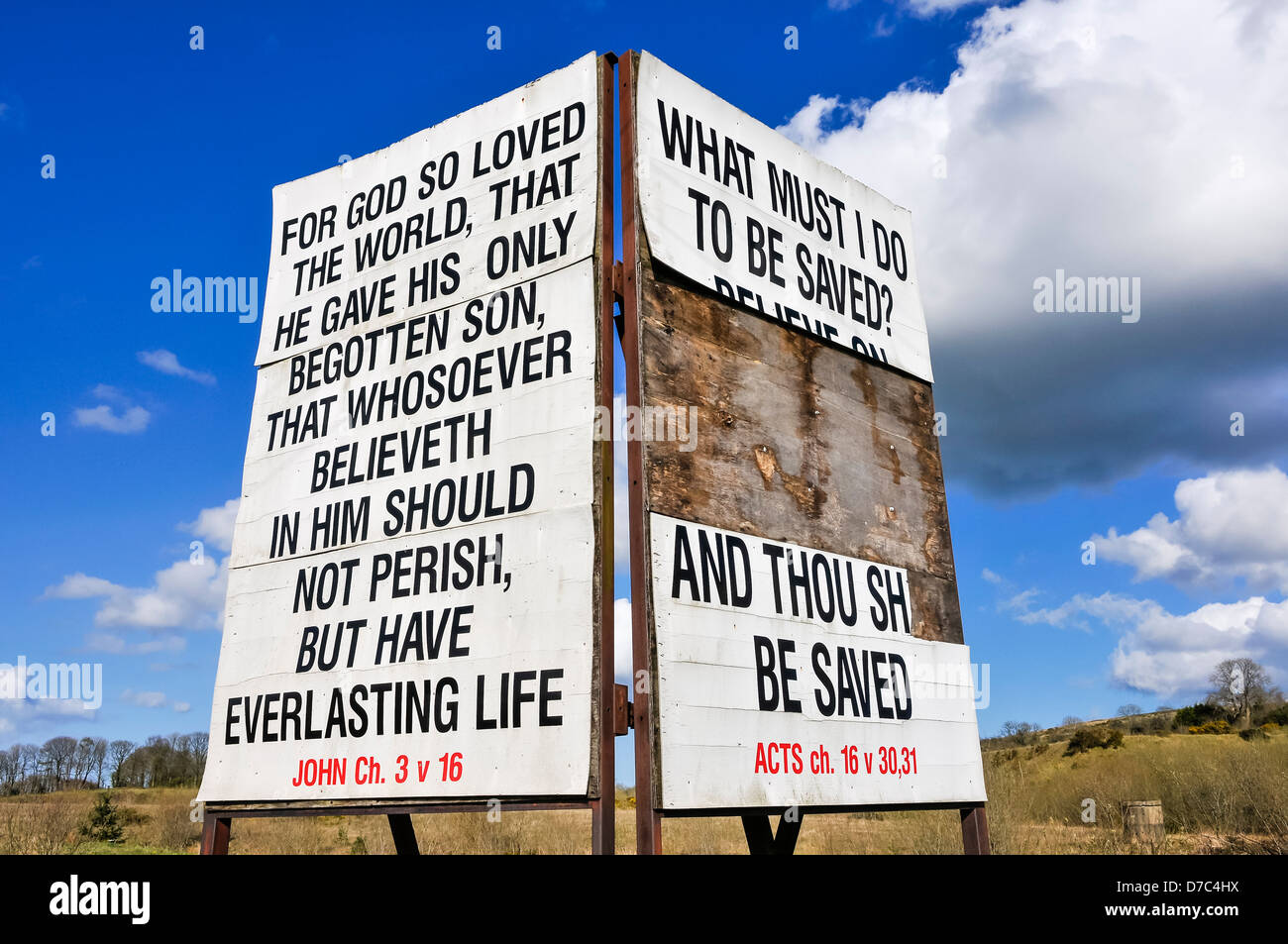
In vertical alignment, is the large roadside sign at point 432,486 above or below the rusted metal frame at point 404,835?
above

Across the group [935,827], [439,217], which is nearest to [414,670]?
[439,217]

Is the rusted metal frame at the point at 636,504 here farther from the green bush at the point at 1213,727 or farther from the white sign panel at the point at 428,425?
the green bush at the point at 1213,727

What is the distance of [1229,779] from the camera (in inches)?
805

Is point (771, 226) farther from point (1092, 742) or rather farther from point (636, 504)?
point (1092, 742)

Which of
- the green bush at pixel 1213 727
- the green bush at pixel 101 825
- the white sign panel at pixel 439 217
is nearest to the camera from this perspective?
the white sign panel at pixel 439 217

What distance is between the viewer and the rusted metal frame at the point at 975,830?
7461 mm

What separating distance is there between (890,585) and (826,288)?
2.40 metres

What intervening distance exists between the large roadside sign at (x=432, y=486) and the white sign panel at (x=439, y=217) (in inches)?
0.8

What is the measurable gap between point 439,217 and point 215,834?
475cm

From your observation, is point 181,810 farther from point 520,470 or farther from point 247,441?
point 520,470

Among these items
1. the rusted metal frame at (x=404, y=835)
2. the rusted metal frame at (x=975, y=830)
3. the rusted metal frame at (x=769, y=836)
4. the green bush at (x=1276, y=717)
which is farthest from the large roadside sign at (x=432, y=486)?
the green bush at (x=1276, y=717)

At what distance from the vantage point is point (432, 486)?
6.51 meters

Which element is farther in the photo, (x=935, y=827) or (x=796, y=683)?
(x=935, y=827)
